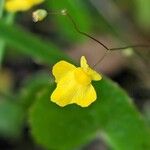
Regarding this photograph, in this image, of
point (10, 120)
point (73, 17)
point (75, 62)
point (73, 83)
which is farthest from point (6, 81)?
point (73, 83)

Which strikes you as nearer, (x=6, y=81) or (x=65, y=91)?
(x=65, y=91)

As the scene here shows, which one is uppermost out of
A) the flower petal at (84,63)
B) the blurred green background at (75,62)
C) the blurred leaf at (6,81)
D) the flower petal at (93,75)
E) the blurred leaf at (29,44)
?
the flower petal at (84,63)

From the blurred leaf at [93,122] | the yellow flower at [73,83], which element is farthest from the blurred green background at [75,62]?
the yellow flower at [73,83]

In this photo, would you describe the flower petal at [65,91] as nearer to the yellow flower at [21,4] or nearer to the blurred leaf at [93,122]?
the blurred leaf at [93,122]

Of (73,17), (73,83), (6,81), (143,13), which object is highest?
(73,83)

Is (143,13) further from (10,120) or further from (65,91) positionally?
(65,91)

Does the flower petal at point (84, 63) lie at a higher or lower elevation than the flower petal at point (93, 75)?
higher

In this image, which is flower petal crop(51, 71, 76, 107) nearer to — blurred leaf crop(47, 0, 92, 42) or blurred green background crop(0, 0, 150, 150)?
blurred green background crop(0, 0, 150, 150)
